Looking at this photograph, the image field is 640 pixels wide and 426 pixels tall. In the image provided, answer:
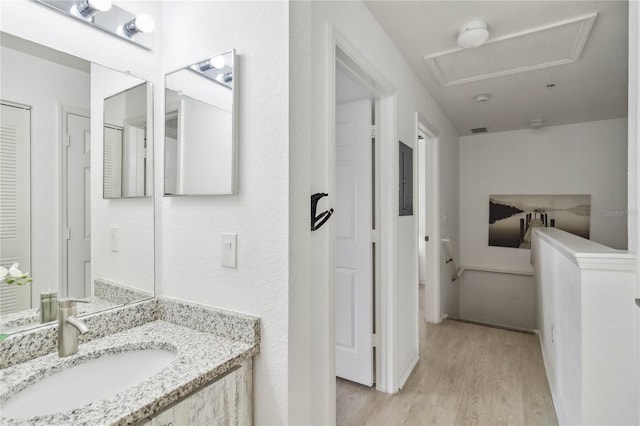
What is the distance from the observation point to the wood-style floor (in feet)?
6.44

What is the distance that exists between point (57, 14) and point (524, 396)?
3.14m

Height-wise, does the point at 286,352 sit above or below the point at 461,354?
above

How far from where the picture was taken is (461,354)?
282 cm

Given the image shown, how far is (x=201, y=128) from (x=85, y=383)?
3.09 ft

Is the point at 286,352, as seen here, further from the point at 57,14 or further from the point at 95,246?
the point at 57,14

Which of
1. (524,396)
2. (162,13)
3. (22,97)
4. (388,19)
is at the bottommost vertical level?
(524,396)

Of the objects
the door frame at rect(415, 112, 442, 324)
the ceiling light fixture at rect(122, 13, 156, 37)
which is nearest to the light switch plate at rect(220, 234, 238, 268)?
the ceiling light fixture at rect(122, 13, 156, 37)

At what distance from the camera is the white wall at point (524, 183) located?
4.19 m

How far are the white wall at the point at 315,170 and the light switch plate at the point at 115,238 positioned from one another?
29.0 inches

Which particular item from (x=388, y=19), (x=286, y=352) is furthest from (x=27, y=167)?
(x=388, y=19)

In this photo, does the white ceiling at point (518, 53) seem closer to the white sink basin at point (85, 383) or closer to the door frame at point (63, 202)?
the door frame at point (63, 202)

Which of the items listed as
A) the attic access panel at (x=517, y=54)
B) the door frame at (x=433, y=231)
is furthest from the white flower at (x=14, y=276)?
the door frame at (x=433, y=231)

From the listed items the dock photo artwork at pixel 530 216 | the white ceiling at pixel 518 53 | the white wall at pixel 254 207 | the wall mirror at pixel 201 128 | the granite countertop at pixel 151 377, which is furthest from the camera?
the dock photo artwork at pixel 530 216

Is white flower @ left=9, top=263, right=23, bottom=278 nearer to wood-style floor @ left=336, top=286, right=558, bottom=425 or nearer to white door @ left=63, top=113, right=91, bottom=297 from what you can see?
white door @ left=63, top=113, right=91, bottom=297
